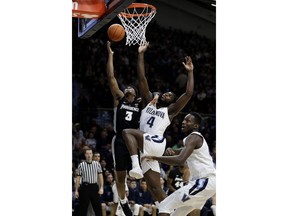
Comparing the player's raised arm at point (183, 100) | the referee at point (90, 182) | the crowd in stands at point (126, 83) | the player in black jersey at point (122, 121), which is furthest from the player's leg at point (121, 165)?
the player's raised arm at point (183, 100)

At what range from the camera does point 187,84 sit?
737cm

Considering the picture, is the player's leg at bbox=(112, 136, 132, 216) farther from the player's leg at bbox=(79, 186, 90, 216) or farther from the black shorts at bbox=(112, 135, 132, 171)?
the player's leg at bbox=(79, 186, 90, 216)

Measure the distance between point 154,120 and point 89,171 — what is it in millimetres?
921

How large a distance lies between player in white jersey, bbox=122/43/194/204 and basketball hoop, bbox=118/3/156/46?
0.20m

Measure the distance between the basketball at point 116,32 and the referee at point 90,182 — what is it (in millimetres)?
1273

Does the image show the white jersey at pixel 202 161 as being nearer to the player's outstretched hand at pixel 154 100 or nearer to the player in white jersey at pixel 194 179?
the player in white jersey at pixel 194 179

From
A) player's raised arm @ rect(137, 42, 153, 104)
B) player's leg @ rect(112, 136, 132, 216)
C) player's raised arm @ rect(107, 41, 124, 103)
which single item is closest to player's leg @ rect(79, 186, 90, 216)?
player's leg @ rect(112, 136, 132, 216)

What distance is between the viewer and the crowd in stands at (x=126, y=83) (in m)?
Result: 6.85

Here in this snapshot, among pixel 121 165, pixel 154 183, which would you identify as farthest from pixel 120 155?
pixel 154 183

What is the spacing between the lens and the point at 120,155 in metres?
7.00

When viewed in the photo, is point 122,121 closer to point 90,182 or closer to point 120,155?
point 120,155
